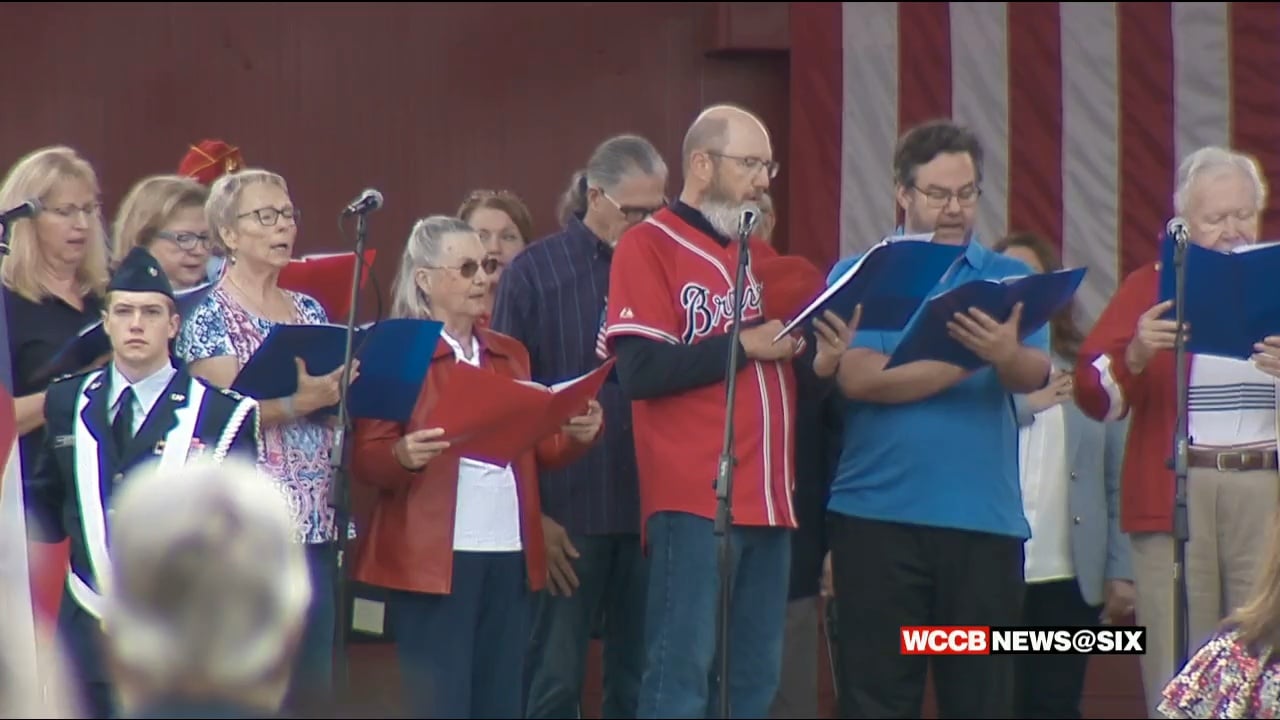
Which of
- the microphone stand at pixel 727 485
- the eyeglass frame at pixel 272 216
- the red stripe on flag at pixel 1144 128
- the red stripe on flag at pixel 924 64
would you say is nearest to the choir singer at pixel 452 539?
the eyeglass frame at pixel 272 216

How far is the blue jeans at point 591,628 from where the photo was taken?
5742 millimetres

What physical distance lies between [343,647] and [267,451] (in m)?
0.55

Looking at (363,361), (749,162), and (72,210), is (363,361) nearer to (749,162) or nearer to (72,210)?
(72,210)

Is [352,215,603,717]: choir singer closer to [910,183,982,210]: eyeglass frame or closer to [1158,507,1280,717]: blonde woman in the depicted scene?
[910,183,982,210]: eyeglass frame

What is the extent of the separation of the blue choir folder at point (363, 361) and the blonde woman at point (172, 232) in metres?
0.69

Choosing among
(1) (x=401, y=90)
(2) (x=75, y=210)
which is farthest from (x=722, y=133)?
(1) (x=401, y=90)

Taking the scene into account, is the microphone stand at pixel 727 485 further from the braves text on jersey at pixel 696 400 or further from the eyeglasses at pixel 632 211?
the eyeglasses at pixel 632 211

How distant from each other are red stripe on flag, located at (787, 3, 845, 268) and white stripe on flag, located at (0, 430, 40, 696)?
395 cm

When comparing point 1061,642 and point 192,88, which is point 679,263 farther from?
point 192,88

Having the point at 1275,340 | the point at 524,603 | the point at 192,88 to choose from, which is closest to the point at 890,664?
the point at 524,603

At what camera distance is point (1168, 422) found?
5293 mm

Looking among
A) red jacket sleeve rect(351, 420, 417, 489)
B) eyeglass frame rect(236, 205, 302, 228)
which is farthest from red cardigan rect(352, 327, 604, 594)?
eyeglass frame rect(236, 205, 302, 228)

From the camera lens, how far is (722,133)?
5.20m

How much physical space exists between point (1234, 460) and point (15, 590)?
330 centimetres
